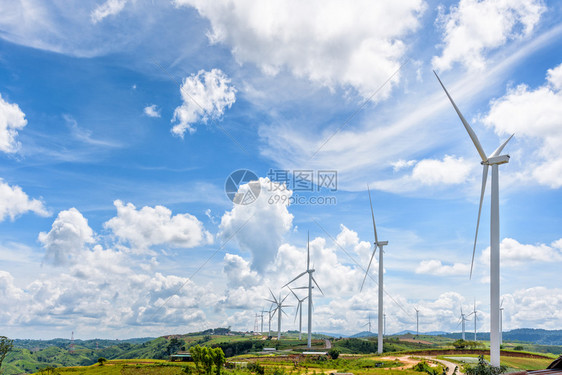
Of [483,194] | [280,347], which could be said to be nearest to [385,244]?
[483,194]

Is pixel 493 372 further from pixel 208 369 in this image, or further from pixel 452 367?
pixel 208 369

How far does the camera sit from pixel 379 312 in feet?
313

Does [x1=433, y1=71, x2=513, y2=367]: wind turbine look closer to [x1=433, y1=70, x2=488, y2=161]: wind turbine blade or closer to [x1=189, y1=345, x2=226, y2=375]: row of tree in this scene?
[x1=433, y1=70, x2=488, y2=161]: wind turbine blade

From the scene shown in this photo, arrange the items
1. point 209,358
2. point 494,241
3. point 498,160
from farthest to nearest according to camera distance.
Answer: point 209,358
point 498,160
point 494,241

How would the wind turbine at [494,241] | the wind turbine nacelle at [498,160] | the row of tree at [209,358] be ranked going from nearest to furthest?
the wind turbine at [494,241], the wind turbine nacelle at [498,160], the row of tree at [209,358]

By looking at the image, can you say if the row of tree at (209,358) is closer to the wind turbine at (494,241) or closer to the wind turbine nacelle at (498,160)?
the wind turbine at (494,241)

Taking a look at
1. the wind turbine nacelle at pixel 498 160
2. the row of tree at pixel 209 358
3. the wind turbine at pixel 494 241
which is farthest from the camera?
the row of tree at pixel 209 358

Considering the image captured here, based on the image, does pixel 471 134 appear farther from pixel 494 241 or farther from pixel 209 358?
pixel 209 358

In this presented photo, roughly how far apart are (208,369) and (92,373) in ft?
86.0

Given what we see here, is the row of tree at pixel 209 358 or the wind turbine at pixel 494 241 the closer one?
the wind turbine at pixel 494 241

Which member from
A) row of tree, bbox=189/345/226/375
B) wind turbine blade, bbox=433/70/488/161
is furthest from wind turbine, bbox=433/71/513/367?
row of tree, bbox=189/345/226/375

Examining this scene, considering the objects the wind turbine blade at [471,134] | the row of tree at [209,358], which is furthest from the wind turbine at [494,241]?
the row of tree at [209,358]

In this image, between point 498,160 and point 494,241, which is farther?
point 498,160

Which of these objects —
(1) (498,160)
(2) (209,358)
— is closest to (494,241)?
(1) (498,160)
